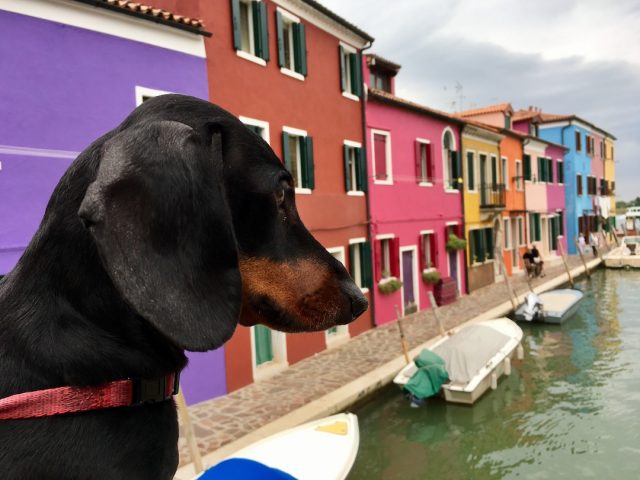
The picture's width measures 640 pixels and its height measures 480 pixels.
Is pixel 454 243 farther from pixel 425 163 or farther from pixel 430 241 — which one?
pixel 425 163

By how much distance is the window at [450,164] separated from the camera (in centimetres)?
1917

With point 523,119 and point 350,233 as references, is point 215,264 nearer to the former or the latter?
point 350,233

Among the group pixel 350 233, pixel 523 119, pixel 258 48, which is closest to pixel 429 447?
pixel 350 233

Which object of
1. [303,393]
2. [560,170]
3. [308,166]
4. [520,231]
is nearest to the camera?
[303,393]

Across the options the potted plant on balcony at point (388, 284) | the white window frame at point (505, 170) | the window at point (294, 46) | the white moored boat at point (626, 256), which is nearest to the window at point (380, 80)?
the window at point (294, 46)

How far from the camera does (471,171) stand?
69.7ft

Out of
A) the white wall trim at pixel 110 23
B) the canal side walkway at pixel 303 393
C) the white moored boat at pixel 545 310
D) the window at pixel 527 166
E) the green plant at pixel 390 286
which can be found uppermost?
the white wall trim at pixel 110 23

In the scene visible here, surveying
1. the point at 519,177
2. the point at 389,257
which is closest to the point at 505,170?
the point at 519,177

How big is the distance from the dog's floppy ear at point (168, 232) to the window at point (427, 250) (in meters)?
16.9

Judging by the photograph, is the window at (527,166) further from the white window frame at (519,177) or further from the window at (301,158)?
the window at (301,158)

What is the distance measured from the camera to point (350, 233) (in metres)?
13.7

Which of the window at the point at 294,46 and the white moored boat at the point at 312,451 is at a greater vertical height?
the window at the point at 294,46

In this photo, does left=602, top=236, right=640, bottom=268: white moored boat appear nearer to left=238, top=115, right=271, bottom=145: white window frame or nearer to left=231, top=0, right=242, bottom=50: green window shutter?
left=238, top=115, right=271, bottom=145: white window frame

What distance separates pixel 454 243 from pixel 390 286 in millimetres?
5049
